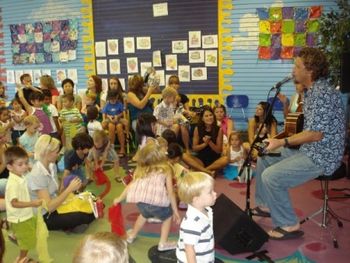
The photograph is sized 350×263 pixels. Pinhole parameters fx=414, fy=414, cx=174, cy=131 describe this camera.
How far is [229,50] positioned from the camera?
23.4 feet

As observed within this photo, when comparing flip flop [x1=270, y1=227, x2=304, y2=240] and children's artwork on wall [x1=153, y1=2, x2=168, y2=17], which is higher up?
children's artwork on wall [x1=153, y1=2, x2=168, y2=17]

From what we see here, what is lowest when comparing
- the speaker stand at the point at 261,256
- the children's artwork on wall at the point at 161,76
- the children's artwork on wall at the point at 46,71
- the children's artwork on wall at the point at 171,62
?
the speaker stand at the point at 261,256

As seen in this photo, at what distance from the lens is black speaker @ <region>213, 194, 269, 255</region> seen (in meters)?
3.34

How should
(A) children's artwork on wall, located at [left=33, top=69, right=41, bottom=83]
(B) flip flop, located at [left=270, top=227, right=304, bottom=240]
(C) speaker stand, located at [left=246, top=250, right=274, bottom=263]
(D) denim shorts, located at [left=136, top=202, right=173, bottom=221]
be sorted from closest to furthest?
1. (C) speaker stand, located at [left=246, top=250, right=274, bottom=263]
2. (D) denim shorts, located at [left=136, top=202, right=173, bottom=221]
3. (B) flip flop, located at [left=270, top=227, right=304, bottom=240]
4. (A) children's artwork on wall, located at [left=33, top=69, right=41, bottom=83]

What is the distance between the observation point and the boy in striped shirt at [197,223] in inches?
93.9

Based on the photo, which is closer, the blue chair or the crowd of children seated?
the crowd of children seated

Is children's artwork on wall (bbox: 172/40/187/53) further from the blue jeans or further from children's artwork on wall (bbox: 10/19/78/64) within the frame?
the blue jeans

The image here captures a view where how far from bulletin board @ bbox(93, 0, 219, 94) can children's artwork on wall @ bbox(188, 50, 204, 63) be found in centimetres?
2

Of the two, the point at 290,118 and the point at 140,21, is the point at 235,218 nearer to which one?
the point at 290,118

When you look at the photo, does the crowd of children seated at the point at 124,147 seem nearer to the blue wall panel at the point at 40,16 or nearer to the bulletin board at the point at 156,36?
the bulletin board at the point at 156,36

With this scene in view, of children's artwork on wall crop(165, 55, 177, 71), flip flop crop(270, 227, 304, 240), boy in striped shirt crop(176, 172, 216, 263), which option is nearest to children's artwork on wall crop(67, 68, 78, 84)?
children's artwork on wall crop(165, 55, 177, 71)

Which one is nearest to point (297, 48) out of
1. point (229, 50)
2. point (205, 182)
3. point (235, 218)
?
point (229, 50)

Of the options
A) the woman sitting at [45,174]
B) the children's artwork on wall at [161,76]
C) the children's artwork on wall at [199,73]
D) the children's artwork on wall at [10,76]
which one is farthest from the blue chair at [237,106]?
the children's artwork on wall at [10,76]

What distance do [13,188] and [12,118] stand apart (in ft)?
10.1
